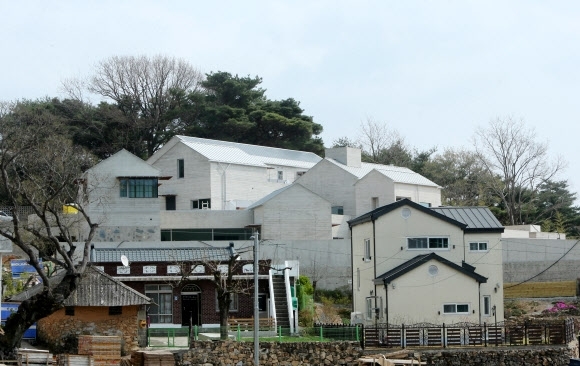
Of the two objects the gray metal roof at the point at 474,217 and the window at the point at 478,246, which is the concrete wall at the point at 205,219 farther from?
the window at the point at 478,246

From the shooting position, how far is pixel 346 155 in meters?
86.1

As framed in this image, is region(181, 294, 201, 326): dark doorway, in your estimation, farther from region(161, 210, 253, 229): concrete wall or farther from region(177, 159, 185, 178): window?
region(177, 159, 185, 178): window

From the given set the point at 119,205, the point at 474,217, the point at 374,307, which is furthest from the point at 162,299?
the point at 474,217

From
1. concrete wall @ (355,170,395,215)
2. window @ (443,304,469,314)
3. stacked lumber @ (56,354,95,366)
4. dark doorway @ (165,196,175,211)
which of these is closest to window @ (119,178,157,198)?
dark doorway @ (165,196,175,211)

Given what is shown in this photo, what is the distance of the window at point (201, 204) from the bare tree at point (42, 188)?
8.76 m

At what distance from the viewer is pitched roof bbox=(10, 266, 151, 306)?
49531 mm

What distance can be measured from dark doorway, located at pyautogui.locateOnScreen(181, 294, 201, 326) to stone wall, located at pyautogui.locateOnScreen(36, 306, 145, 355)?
795 centimetres

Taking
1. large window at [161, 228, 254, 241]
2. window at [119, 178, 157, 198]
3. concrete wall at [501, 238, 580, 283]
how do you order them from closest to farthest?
concrete wall at [501, 238, 580, 283] → window at [119, 178, 157, 198] → large window at [161, 228, 254, 241]

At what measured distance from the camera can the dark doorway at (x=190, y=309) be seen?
58.1 meters

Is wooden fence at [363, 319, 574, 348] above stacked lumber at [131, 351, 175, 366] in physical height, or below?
above

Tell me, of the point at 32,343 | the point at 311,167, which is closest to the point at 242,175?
the point at 311,167

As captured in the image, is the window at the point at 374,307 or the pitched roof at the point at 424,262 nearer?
the pitched roof at the point at 424,262

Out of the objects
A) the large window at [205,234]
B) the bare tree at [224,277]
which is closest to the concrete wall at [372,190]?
the large window at [205,234]

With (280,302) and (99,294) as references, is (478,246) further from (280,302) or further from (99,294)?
(99,294)
